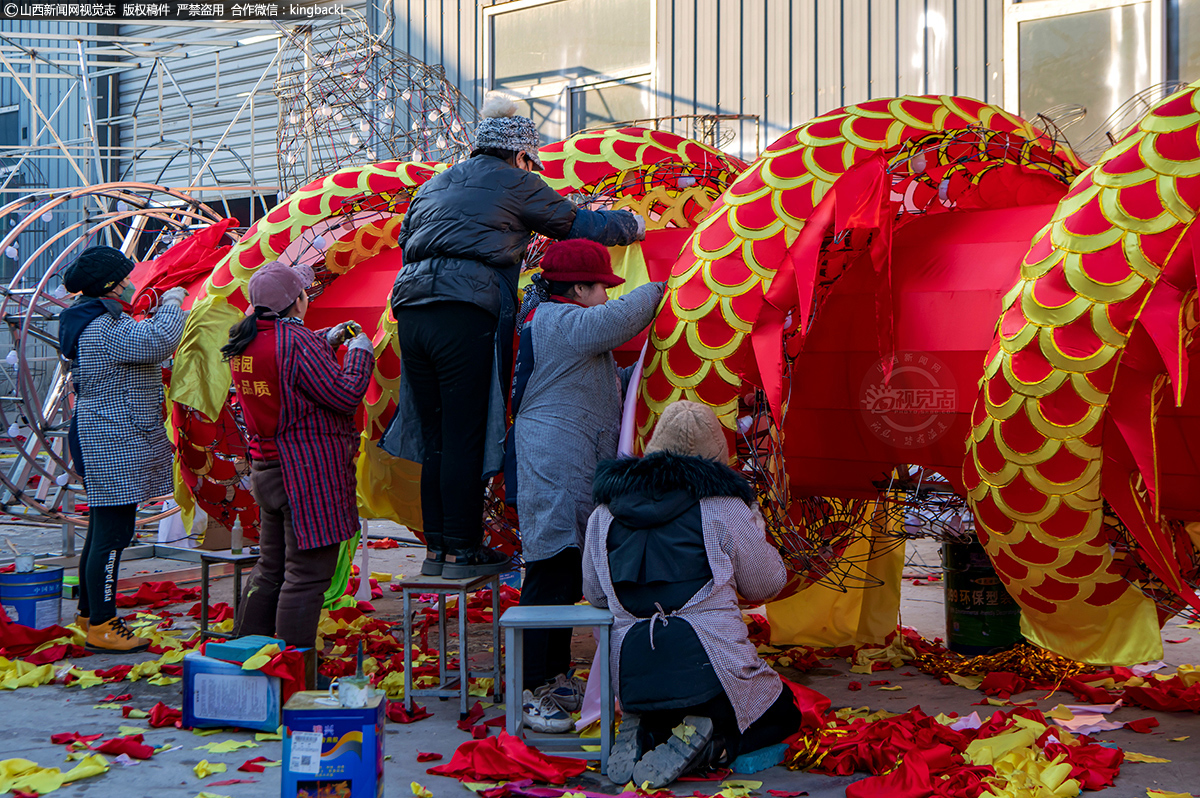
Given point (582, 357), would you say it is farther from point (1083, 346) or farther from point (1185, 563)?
point (1185, 563)

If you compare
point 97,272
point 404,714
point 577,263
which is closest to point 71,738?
point 404,714

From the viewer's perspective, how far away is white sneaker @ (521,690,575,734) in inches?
139

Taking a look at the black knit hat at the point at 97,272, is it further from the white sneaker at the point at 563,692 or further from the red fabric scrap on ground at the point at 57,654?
the white sneaker at the point at 563,692

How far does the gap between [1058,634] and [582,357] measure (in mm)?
1625

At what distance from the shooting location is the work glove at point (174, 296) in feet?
16.6

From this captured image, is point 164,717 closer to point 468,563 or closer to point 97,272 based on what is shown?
point 468,563

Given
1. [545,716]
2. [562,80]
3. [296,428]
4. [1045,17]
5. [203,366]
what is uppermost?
[562,80]

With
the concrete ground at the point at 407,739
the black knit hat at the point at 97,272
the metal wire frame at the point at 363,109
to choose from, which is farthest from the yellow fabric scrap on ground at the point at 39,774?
the metal wire frame at the point at 363,109

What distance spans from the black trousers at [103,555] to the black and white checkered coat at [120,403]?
0.26 feet

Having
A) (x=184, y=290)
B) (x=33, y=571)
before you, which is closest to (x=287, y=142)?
(x=184, y=290)

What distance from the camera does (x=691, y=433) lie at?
3.26 m

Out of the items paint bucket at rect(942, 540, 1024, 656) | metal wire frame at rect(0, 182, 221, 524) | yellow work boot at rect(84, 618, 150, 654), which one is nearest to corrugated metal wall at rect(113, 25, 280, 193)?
metal wire frame at rect(0, 182, 221, 524)

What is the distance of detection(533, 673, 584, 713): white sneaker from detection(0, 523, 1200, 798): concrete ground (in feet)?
0.99

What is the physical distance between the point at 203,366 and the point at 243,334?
948mm
